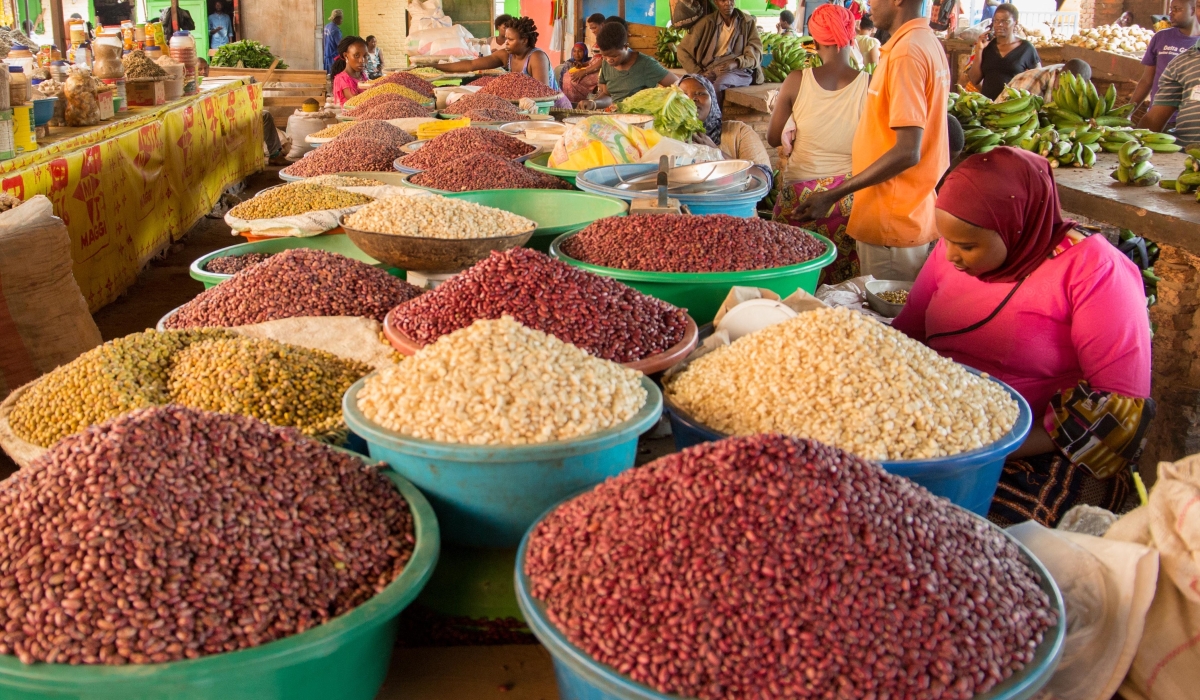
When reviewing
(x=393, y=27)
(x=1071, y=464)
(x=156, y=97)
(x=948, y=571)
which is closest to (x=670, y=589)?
(x=948, y=571)

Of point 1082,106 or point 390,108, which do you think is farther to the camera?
point 390,108

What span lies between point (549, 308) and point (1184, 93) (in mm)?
5468

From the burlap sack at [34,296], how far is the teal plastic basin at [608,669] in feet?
8.16

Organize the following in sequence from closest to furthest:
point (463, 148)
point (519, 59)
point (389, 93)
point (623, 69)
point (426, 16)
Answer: point (463, 148), point (389, 93), point (623, 69), point (519, 59), point (426, 16)

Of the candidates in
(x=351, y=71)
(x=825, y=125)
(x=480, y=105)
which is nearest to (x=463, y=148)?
(x=825, y=125)

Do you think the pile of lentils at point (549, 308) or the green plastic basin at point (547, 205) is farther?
the green plastic basin at point (547, 205)

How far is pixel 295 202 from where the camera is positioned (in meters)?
2.78

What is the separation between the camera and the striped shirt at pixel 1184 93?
4820mm

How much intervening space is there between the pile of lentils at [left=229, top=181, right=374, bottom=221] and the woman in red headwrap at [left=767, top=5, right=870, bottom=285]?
203 cm

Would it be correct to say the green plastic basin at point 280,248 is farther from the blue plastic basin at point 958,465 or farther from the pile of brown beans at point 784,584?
the pile of brown beans at point 784,584

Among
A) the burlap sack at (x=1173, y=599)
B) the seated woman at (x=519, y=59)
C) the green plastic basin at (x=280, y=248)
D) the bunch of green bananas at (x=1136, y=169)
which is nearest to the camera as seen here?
the burlap sack at (x=1173, y=599)

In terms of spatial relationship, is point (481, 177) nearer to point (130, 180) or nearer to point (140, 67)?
point (130, 180)

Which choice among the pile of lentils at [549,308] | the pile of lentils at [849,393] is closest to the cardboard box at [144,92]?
the pile of lentils at [549,308]

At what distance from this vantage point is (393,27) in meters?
14.0
